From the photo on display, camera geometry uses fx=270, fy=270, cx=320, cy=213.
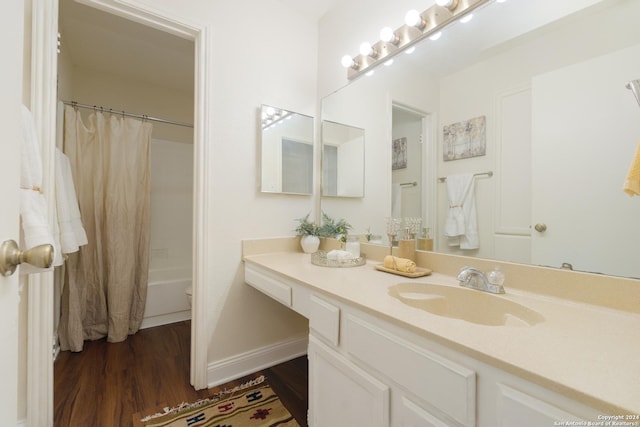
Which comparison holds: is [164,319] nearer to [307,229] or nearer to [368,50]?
[307,229]

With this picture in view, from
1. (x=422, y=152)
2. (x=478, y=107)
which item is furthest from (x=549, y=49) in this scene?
(x=422, y=152)

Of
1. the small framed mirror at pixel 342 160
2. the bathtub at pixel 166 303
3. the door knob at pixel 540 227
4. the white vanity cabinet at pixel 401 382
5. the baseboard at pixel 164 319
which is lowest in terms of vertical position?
the baseboard at pixel 164 319

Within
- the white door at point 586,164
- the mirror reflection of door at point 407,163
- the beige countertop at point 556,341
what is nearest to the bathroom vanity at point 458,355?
the beige countertop at point 556,341

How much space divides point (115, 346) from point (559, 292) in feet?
9.15

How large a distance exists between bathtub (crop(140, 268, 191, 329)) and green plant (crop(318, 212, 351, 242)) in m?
1.61

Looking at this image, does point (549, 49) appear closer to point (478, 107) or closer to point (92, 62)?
point (478, 107)

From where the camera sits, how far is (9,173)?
1.63 ft

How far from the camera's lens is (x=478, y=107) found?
116 cm

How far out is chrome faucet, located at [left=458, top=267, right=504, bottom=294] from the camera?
0.99 metres

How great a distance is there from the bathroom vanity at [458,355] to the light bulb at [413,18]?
4.05ft

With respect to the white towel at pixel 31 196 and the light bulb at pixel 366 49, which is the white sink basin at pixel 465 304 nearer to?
the white towel at pixel 31 196

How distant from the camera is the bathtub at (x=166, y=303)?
8.11 ft

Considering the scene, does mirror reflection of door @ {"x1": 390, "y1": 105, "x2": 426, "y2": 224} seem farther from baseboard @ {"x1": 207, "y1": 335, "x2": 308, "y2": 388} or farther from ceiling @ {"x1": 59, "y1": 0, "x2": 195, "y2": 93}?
ceiling @ {"x1": 59, "y1": 0, "x2": 195, "y2": 93}

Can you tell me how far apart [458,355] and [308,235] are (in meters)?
1.34
